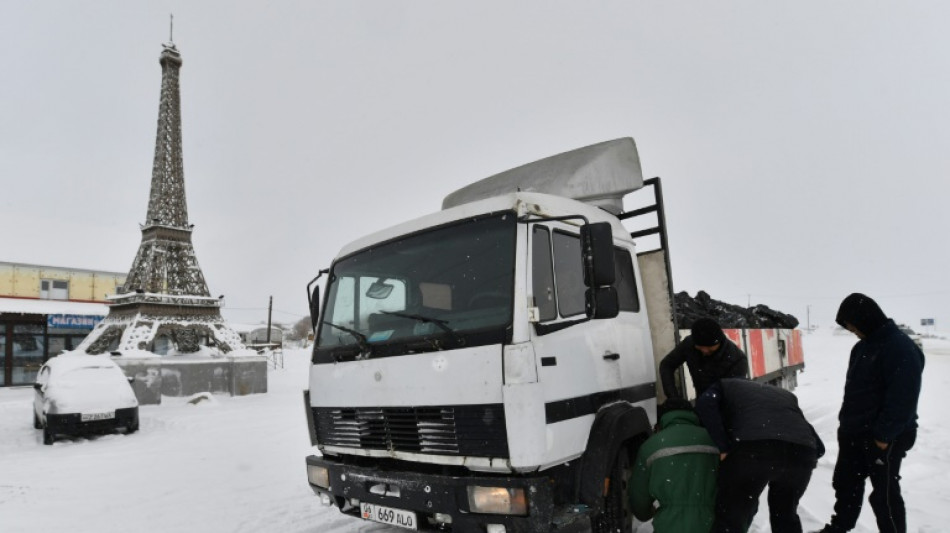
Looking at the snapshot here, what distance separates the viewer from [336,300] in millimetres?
4551

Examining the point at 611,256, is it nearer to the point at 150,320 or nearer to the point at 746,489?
the point at 746,489

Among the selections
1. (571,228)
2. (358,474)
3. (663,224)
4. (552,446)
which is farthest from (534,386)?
(663,224)

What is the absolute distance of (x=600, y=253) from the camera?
336 centimetres

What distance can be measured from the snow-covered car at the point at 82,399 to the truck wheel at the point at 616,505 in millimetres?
10529

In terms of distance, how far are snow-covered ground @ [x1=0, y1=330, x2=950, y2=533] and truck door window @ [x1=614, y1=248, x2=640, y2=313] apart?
72.3 inches

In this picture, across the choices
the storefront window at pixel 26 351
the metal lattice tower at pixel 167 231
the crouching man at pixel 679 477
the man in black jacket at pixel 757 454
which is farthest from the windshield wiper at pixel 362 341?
the metal lattice tower at pixel 167 231

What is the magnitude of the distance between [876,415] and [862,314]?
26.9 inches

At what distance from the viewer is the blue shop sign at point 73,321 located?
25578 mm

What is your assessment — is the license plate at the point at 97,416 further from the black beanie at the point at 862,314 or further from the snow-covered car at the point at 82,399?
the black beanie at the point at 862,314

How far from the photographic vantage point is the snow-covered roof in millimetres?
24047

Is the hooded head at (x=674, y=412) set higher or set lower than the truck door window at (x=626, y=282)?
lower

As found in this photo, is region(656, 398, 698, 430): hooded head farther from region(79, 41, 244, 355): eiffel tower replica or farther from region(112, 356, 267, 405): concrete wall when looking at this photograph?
region(79, 41, 244, 355): eiffel tower replica

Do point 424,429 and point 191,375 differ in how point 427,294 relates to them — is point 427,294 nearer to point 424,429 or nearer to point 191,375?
point 424,429

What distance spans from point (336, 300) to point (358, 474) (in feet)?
4.59
